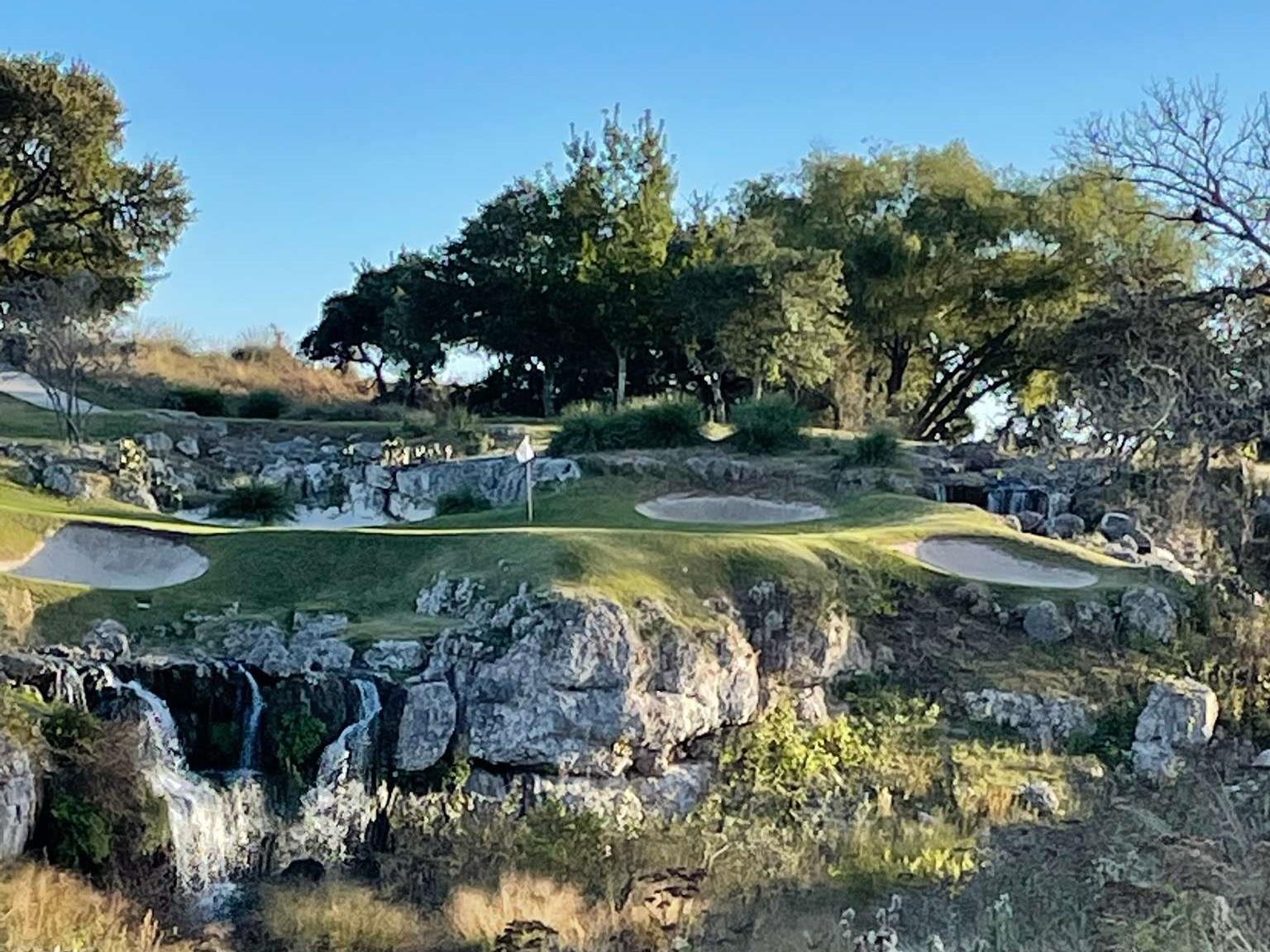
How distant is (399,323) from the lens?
33594 mm

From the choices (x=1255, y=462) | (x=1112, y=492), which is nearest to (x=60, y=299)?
(x=1112, y=492)

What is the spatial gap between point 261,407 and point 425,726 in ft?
58.6

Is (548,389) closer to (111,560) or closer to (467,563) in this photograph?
(111,560)

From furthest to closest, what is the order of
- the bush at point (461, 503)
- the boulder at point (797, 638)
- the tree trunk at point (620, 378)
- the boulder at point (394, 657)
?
1. the tree trunk at point (620, 378)
2. the bush at point (461, 503)
3. the boulder at point (797, 638)
4. the boulder at point (394, 657)

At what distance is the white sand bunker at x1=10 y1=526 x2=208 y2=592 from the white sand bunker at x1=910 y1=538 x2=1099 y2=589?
781 centimetres

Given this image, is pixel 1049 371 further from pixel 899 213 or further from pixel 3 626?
pixel 3 626

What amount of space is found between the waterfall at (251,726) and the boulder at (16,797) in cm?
176

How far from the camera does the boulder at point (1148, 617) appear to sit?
44.4 ft

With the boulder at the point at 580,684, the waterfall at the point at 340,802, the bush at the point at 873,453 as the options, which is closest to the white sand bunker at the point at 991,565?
the boulder at the point at 580,684

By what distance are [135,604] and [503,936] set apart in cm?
589

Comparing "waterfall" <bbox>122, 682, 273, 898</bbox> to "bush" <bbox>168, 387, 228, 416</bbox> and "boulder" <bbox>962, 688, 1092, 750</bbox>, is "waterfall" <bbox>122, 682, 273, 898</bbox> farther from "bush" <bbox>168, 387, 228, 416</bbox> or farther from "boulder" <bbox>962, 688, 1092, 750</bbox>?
"bush" <bbox>168, 387, 228, 416</bbox>

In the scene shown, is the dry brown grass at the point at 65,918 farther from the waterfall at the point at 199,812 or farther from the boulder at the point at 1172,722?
the boulder at the point at 1172,722

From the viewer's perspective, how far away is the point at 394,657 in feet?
35.6

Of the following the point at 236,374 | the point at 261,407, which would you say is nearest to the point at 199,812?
the point at 261,407
